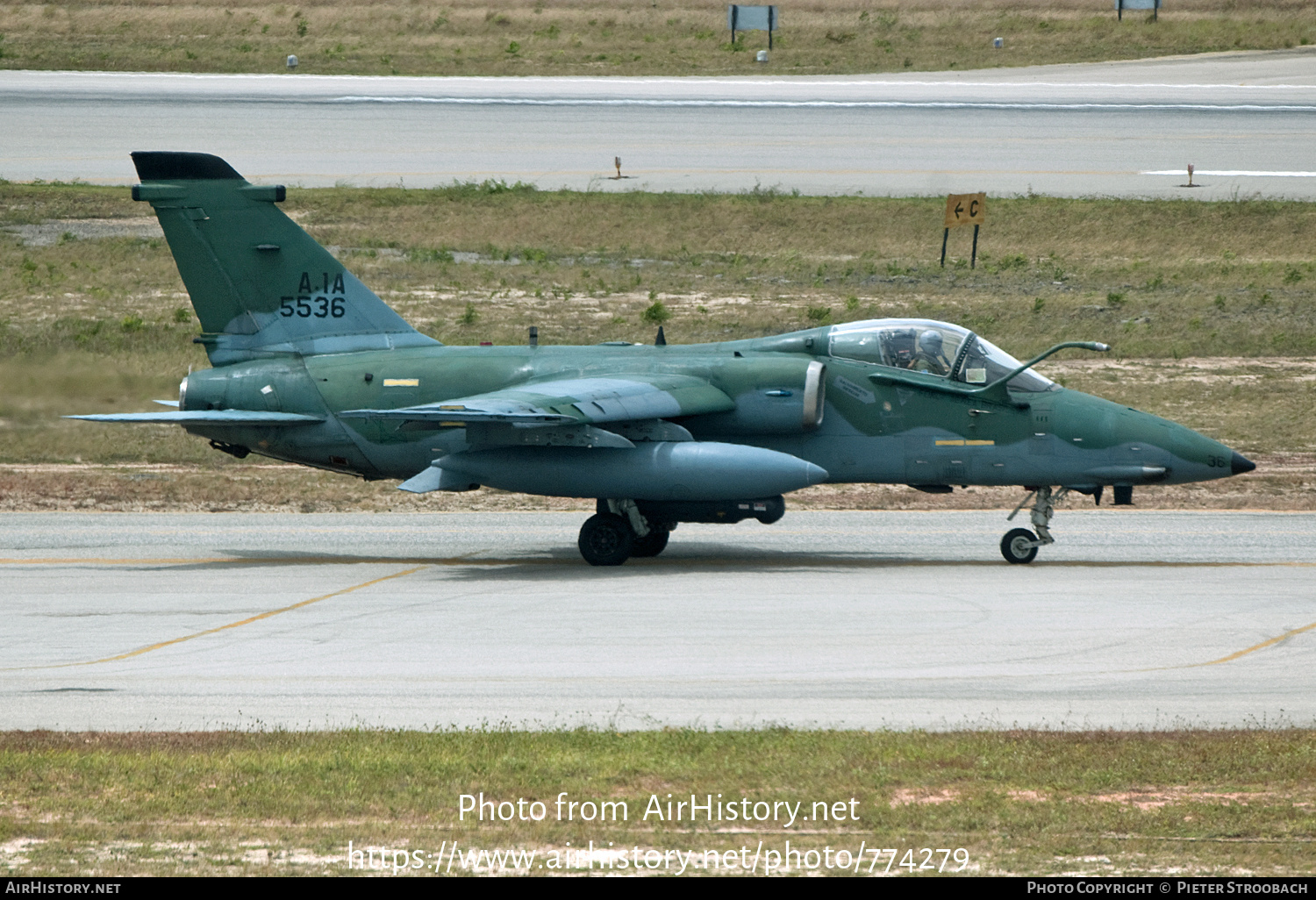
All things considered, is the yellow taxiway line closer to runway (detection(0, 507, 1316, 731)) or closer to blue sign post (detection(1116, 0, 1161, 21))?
runway (detection(0, 507, 1316, 731))

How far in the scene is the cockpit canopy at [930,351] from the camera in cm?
1872

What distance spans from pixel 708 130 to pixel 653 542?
3555 centimetres

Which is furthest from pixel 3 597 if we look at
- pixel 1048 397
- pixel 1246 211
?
pixel 1246 211

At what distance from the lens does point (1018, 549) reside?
18516mm

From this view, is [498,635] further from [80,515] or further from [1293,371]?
[1293,371]

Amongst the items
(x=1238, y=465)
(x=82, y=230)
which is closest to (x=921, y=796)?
(x=1238, y=465)

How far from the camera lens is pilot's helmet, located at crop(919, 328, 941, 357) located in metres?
18.9

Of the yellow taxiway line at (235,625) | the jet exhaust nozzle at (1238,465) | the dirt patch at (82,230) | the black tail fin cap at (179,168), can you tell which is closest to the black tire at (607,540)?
the yellow taxiway line at (235,625)

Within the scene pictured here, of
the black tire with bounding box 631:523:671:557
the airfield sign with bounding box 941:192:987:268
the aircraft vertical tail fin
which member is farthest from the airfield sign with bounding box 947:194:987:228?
the aircraft vertical tail fin

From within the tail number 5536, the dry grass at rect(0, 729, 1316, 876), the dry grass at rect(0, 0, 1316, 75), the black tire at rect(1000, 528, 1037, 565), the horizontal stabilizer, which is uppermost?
the dry grass at rect(0, 0, 1316, 75)

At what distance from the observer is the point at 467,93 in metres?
59.2

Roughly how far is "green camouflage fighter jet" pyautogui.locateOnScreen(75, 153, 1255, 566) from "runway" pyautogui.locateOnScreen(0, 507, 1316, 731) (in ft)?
3.62

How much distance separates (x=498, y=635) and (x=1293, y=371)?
76.8ft
